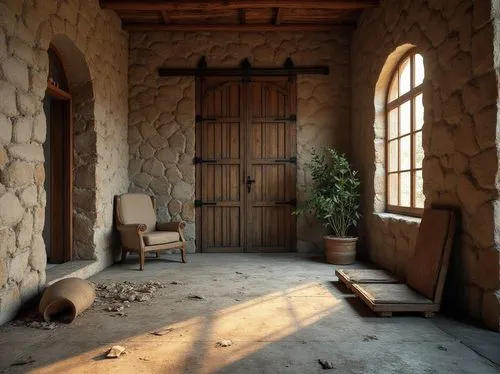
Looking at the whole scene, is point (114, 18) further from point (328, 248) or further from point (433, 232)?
point (433, 232)

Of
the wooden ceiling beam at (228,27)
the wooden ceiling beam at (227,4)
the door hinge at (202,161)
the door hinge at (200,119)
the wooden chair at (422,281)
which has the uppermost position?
the wooden ceiling beam at (228,27)

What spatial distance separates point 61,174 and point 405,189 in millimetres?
3631

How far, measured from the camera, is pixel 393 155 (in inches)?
179

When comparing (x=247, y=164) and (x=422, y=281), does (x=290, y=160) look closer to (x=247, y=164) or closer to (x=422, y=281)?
(x=247, y=164)

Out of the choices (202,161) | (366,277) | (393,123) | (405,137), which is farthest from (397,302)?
(202,161)

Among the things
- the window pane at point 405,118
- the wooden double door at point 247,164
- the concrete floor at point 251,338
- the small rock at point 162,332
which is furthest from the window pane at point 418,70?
the small rock at point 162,332

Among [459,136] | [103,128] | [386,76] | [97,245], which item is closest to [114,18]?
[103,128]

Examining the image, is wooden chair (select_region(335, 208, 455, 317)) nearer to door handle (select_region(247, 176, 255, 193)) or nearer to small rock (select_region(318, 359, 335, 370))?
small rock (select_region(318, 359, 335, 370))

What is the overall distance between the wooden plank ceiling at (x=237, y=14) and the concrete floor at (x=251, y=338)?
3229 mm

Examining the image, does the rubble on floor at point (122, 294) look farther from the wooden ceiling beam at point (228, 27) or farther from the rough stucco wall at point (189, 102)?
the wooden ceiling beam at point (228, 27)

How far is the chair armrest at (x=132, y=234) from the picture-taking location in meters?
4.47

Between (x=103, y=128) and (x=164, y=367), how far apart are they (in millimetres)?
3300

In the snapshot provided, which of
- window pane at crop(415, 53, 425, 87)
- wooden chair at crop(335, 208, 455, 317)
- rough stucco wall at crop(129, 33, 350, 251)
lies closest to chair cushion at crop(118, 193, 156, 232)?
rough stucco wall at crop(129, 33, 350, 251)

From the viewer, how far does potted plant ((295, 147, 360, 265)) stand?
4750mm
